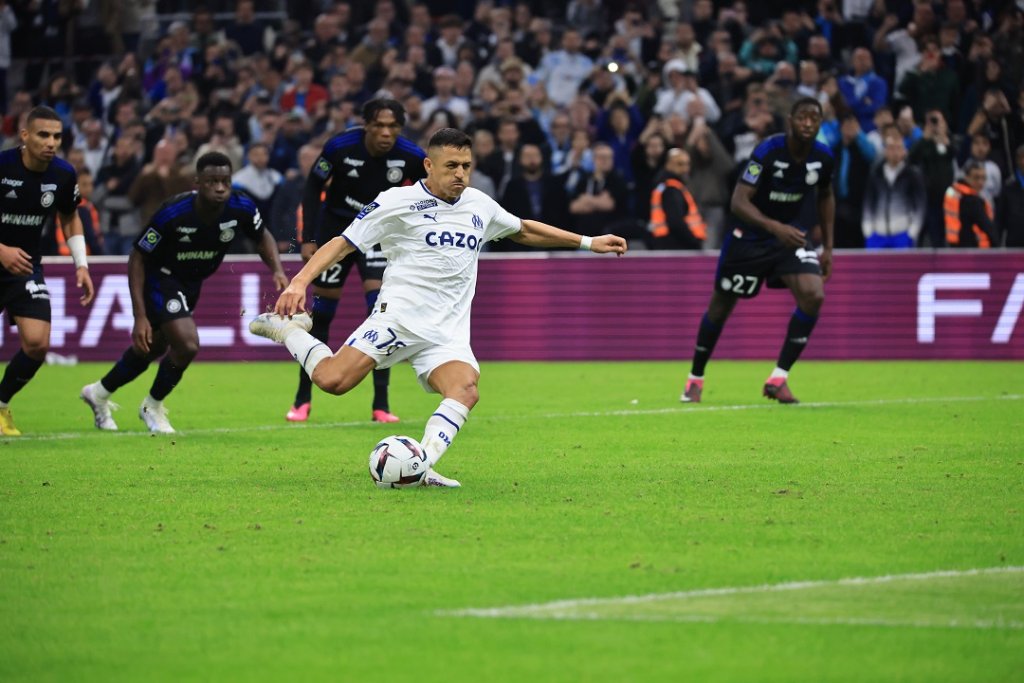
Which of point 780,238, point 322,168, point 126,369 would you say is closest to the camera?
point 126,369

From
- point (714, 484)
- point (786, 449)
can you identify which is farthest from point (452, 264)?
point (786, 449)

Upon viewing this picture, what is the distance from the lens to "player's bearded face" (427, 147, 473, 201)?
866 centimetres

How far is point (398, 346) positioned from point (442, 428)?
66 centimetres

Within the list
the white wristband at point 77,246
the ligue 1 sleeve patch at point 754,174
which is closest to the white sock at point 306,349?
the white wristband at point 77,246

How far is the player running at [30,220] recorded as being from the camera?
11.2 m

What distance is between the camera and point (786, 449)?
10.3m

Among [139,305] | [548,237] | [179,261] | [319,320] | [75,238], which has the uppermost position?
[548,237]

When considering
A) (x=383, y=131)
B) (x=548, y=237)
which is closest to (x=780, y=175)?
(x=383, y=131)

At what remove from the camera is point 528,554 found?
256 inches

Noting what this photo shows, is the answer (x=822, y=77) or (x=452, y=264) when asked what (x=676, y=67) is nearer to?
(x=822, y=77)

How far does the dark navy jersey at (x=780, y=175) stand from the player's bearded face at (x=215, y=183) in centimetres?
460

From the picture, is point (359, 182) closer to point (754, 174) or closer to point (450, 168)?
point (754, 174)

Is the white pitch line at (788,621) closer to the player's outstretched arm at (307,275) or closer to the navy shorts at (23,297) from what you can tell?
the player's outstretched arm at (307,275)

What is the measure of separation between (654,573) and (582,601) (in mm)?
571
